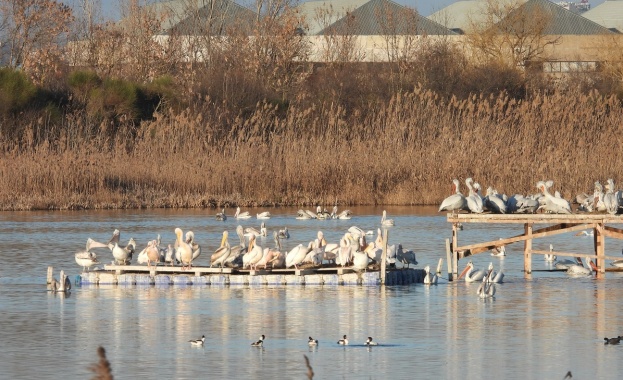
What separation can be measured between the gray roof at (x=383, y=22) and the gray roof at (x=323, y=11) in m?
1.24

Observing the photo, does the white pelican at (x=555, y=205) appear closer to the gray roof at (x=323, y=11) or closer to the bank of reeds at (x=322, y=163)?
the bank of reeds at (x=322, y=163)

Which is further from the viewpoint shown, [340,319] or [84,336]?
[340,319]

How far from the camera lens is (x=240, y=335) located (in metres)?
13.6

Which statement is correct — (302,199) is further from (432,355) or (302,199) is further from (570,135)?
(432,355)

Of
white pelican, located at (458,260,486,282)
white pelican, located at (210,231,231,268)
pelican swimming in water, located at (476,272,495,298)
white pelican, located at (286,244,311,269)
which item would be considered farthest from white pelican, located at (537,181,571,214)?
white pelican, located at (210,231,231,268)

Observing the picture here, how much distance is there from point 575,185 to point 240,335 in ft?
60.0

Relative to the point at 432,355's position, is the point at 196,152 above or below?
above

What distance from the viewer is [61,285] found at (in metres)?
16.9

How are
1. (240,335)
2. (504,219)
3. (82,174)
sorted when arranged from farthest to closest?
(82,174) < (504,219) < (240,335)

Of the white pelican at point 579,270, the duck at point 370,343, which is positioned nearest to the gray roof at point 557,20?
the white pelican at point 579,270

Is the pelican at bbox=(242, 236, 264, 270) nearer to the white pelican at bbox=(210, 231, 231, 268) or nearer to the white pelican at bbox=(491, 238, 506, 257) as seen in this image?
the white pelican at bbox=(210, 231, 231, 268)

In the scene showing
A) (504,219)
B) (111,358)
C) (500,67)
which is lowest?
(111,358)

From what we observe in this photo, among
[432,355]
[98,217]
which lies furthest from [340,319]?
[98,217]

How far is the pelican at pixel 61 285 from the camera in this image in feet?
55.2
